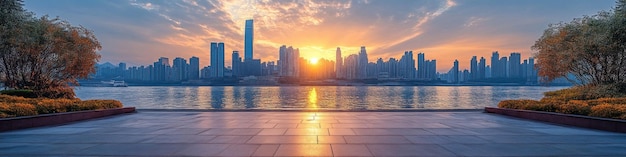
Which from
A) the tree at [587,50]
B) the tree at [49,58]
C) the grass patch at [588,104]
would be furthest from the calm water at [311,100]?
the grass patch at [588,104]

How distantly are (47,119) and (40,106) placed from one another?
Answer: 1200mm

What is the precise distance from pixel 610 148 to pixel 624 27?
1252 centimetres

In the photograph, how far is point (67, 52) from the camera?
22531 millimetres

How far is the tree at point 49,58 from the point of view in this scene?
70.0ft

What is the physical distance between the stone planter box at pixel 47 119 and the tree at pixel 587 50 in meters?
26.8

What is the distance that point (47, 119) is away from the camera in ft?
44.0

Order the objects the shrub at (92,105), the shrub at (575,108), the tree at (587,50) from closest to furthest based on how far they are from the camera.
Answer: the shrub at (575,108) < the shrub at (92,105) < the tree at (587,50)

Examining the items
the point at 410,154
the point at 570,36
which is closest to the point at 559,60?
the point at 570,36

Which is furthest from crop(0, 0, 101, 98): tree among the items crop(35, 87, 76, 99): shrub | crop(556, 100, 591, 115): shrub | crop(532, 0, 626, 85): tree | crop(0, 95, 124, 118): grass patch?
crop(532, 0, 626, 85): tree

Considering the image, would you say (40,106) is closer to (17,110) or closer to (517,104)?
(17,110)

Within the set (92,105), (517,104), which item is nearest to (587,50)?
(517,104)

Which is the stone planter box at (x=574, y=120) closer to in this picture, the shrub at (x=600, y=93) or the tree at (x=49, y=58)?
the shrub at (x=600, y=93)

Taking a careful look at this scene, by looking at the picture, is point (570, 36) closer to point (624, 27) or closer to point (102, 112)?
point (624, 27)

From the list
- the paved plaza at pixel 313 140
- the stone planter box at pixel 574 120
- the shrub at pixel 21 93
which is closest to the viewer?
the paved plaza at pixel 313 140
